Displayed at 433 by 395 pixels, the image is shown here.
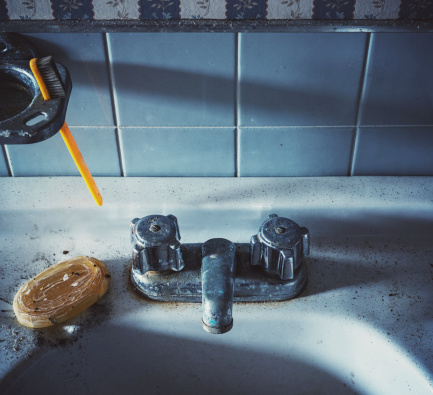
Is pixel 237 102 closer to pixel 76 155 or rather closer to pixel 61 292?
pixel 76 155

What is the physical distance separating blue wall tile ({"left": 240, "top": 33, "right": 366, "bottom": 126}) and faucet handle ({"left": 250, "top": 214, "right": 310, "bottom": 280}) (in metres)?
0.17

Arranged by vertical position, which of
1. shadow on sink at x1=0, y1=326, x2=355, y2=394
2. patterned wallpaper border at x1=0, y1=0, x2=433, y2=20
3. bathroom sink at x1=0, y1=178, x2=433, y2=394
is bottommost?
shadow on sink at x1=0, y1=326, x2=355, y2=394

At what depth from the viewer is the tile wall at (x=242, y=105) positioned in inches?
22.2

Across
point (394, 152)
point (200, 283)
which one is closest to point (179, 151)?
point (200, 283)

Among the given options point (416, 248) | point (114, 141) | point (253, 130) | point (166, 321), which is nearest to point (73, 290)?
point (166, 321)

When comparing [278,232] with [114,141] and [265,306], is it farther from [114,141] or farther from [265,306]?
[114,141]

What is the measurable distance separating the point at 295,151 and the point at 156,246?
10.6 inches

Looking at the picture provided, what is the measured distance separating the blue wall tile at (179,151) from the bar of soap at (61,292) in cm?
17

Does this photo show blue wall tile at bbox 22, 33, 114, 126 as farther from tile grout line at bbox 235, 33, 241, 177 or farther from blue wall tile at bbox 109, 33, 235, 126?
tile grout line at bbox 235, 33, 241, 177

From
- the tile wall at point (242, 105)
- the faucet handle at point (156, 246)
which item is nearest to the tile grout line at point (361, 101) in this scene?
the tile wall at point (242, 105)

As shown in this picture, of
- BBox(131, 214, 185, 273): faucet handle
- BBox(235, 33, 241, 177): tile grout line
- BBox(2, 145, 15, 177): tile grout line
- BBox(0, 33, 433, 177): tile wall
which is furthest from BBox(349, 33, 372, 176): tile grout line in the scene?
BBox(2, 145, 15, 177): tile grout line

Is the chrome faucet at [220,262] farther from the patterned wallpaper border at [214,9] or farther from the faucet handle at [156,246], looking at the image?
the patterned wallpaper border at [214,9]

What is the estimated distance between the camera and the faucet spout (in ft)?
1.40

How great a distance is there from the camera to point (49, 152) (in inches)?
26.1
